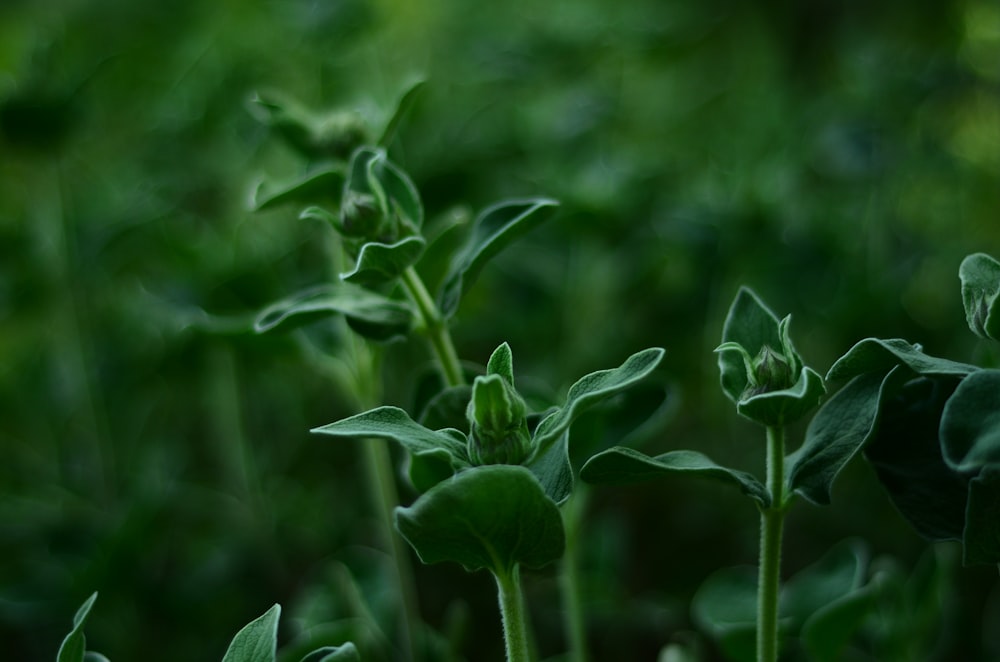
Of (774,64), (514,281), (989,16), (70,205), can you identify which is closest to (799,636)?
(514,281)

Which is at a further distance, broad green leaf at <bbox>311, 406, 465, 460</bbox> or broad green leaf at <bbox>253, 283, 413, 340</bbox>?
broad green leaf at <bbox>253, 283, 413, 340</bbox>

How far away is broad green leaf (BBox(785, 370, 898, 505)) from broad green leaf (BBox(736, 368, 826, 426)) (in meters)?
0.03

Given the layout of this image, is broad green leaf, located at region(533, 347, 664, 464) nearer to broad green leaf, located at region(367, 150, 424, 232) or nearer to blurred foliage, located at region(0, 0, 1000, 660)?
broad green leaf, located at region(367, 150, 424, 232)

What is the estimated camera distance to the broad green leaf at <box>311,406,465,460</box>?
1.32 feet

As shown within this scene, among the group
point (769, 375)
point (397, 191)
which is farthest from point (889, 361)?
point (397, 191)

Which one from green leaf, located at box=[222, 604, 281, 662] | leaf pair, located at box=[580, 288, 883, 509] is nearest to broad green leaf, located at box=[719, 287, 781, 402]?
leaf pair, located at box=[580, 288, 883, 509]

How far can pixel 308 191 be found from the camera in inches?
24.1

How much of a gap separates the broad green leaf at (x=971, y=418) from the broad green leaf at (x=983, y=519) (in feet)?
0.14

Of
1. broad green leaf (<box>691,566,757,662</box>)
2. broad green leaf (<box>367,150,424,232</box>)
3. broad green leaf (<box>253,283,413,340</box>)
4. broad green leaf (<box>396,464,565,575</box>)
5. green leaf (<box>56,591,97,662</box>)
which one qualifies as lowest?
broad green leaf (<box>691,566,757,662</box>)

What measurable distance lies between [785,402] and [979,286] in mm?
101

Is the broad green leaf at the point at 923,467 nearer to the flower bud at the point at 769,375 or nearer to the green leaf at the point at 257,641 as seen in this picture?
the flower bud at the point at 769,375

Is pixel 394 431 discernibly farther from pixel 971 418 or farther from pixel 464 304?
pixel 464 304

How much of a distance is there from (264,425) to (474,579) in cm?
40

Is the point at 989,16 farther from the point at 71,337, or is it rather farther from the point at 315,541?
the point at 71,337
